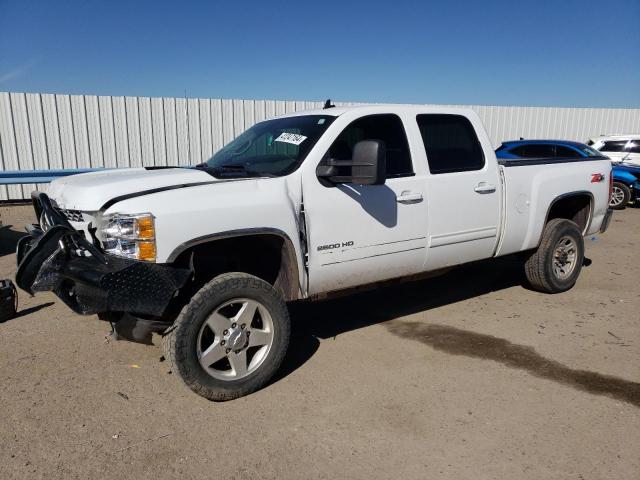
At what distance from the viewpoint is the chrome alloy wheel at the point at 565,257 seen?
561 cm

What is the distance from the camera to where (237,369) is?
11.0ft

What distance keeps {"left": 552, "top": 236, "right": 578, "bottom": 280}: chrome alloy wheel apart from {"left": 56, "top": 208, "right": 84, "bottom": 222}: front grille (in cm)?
478

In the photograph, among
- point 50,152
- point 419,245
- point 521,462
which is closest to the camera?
point 521,462

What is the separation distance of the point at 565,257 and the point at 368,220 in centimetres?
313

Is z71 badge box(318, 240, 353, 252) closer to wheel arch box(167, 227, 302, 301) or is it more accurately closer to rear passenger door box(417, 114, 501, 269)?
wheel arch box(167, 227, 302, 301)

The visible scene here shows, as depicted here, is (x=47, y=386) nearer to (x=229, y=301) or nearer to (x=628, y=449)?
(x=229, y=301)

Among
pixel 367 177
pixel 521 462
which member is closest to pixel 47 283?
pixel 367 177

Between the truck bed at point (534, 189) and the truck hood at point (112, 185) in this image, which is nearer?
the truck hood at point (112, 185)

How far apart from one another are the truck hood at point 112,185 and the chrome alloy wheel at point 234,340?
894 mm

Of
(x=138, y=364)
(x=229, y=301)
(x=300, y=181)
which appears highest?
(x=300, y=181)

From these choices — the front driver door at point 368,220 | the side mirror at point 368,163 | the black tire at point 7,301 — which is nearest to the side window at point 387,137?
the front driver door at point 368,220

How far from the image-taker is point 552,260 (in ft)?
18.1

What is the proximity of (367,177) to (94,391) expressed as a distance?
7.93 ft

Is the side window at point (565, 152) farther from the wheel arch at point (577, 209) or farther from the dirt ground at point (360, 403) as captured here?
the dirt ground at point (360, 403)
